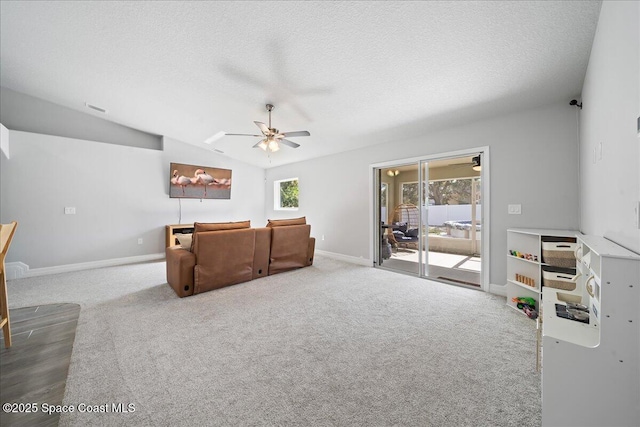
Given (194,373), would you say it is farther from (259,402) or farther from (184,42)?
(184,42)

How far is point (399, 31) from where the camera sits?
6.40 feet

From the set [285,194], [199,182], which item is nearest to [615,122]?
[285,194]

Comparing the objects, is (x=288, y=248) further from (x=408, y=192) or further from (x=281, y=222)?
(x=408, y=192)

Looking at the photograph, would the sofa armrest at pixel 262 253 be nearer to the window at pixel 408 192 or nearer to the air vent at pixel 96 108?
the window at pixel 408 192

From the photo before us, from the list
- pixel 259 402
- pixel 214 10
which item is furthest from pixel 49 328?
pixel 214 10

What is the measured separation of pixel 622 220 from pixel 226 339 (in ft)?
9.44

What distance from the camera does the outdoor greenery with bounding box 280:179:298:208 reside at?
6688mm

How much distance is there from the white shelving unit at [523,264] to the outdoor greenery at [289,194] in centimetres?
493

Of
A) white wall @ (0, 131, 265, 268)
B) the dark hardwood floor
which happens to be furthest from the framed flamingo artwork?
the dark hardwood floor

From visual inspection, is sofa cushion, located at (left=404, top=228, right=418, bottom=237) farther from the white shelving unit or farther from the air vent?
the air vent

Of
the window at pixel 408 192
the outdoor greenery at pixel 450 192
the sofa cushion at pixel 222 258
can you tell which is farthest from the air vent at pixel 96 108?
the outdoor greenery at pixel 450 192

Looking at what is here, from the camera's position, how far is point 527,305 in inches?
101

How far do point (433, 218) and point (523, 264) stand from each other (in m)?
3.32

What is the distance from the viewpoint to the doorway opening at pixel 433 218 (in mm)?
4215
